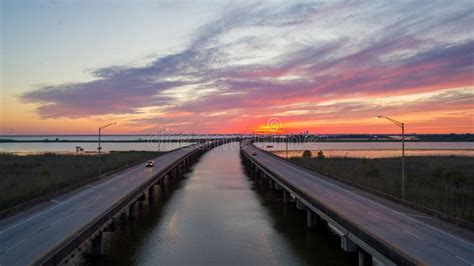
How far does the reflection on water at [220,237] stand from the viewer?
27188 mm

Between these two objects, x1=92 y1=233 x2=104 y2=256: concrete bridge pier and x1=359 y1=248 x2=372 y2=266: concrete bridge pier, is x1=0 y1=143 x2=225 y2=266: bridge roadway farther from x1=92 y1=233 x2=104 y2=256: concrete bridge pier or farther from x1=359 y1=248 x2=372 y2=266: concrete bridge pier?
x1=359 y1=248 x2=372 y2=266: concrete bridge pier

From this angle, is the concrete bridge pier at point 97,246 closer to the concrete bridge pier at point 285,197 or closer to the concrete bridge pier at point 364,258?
the concrete bridge pier at point 364,258

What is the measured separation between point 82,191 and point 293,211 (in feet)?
71.5

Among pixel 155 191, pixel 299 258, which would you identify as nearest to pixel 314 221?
pixel 299 258

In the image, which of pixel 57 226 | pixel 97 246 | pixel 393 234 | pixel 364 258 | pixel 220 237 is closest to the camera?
pixel 393 234

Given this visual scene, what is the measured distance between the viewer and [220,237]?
32750 millimetres

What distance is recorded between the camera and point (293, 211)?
151 ft

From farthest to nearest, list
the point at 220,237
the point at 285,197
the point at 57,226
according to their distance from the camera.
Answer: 1. the point at 285,197
2. the point at 220,237
3. the point at 57,226

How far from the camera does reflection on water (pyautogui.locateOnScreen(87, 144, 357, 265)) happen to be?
27188mm

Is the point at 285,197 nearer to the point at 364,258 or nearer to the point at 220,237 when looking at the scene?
the point at 220,237

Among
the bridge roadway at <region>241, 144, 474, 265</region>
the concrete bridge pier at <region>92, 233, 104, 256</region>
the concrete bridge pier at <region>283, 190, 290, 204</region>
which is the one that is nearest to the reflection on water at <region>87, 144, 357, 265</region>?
the concrete bridge pier at <region>92, 233, 104, 256</region>

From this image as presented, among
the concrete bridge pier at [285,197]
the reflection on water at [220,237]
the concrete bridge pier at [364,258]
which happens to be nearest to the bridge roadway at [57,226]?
the reflection on water at [220,237]

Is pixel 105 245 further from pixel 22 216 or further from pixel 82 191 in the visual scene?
pixel 82 191

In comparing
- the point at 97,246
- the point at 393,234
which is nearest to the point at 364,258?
the point at 393,234
